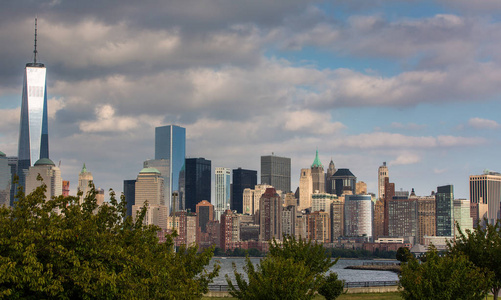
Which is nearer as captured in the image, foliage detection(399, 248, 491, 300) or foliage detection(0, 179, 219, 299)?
foliage detection(0, 179, 219, 299)

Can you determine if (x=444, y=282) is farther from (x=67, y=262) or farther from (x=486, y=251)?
(x=67, y=262)

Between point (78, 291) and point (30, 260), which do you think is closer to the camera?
point (30, 260)

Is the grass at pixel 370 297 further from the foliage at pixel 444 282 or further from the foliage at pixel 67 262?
the foliage at pixel 67 262

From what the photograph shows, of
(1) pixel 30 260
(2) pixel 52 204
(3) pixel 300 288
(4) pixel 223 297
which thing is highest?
(2) pixel 52 204

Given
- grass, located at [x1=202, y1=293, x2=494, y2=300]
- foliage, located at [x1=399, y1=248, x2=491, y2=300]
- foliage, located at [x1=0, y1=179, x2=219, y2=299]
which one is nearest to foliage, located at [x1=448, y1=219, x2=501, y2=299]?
foliage, located at [x1=399, y1=248, x2=491, y2=300]

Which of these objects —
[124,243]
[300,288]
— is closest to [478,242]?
[300,288]

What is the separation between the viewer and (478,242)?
160ft

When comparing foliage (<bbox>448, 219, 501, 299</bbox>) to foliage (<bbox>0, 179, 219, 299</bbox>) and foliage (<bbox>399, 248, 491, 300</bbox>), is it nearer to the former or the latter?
foliage (<bbox>399, 248, 491, 300</bbox>)

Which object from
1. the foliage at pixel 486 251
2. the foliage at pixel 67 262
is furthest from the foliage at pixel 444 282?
the foliage at pixel 67 262

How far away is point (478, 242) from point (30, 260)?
35211 millimetres

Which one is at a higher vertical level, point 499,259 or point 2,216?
point 2,216

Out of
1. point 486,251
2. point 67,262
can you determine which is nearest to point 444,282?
point 486,251

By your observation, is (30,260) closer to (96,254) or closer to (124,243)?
(96,254)

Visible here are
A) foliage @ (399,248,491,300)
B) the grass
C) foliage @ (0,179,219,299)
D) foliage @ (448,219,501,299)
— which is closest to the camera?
foliage @ (0,179,219,299)
